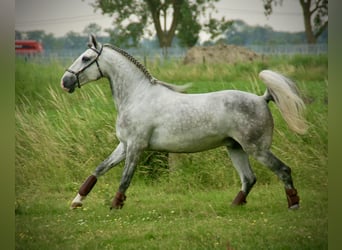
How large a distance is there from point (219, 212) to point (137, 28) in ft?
6.02

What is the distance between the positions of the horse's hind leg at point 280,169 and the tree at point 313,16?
1.26 metres

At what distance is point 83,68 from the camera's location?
19.6ft

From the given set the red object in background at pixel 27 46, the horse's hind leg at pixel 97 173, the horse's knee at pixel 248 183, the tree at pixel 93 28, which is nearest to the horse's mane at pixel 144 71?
the tree at pixel 93 28

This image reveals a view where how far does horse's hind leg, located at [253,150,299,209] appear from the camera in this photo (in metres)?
5.88

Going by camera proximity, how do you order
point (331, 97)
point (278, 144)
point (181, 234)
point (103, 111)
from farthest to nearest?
point (103, 111), point (278, 144), point (331, 97), point (181, 234)

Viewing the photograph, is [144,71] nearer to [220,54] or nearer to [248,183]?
[220,54]

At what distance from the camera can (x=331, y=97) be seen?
619 cm

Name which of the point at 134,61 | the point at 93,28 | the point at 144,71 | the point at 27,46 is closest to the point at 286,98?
the point at 144,71

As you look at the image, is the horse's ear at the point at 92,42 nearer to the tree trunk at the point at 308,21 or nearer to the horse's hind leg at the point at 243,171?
the horse's hind leg at the point at 243,171

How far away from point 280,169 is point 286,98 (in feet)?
1.96

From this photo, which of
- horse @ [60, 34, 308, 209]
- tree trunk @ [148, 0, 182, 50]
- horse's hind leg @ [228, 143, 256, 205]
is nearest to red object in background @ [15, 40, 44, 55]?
horse @ [60, 34, 308, 209]

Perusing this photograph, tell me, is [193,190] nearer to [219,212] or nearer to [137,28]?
[219,212]

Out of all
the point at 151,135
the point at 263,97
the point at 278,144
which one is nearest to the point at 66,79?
the point at 151,135

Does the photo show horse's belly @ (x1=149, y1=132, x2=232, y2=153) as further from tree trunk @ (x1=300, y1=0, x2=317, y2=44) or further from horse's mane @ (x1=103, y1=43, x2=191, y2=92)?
tree trunk @ (x1=300, y1=0, x2=317, y2=44)
